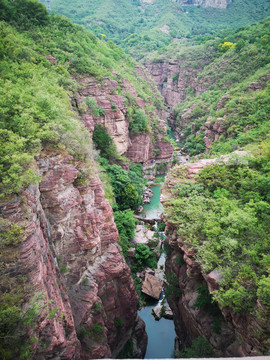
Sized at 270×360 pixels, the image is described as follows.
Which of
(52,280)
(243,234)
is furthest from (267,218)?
(52,280)

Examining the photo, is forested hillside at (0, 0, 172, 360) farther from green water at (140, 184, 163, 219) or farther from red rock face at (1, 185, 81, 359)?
green water at (140, 184, 163, 219)

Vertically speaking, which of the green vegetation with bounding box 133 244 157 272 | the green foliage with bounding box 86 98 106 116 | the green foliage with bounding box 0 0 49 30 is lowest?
the green vegetation with bounding box 133 244 157 272

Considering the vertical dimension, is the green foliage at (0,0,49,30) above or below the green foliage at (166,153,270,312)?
above

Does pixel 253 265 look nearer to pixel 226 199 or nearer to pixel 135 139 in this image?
pixel 226 199

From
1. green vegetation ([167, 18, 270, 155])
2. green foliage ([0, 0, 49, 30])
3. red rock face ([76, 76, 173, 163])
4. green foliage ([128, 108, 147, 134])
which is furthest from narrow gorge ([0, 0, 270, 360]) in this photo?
green foliage ([128, 108, 147, 134])

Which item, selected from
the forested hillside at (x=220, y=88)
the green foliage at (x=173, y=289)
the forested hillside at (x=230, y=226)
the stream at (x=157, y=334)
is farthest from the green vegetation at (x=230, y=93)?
the stream at (x=157, y=334)

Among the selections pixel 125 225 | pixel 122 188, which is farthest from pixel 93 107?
pixel 125 225
